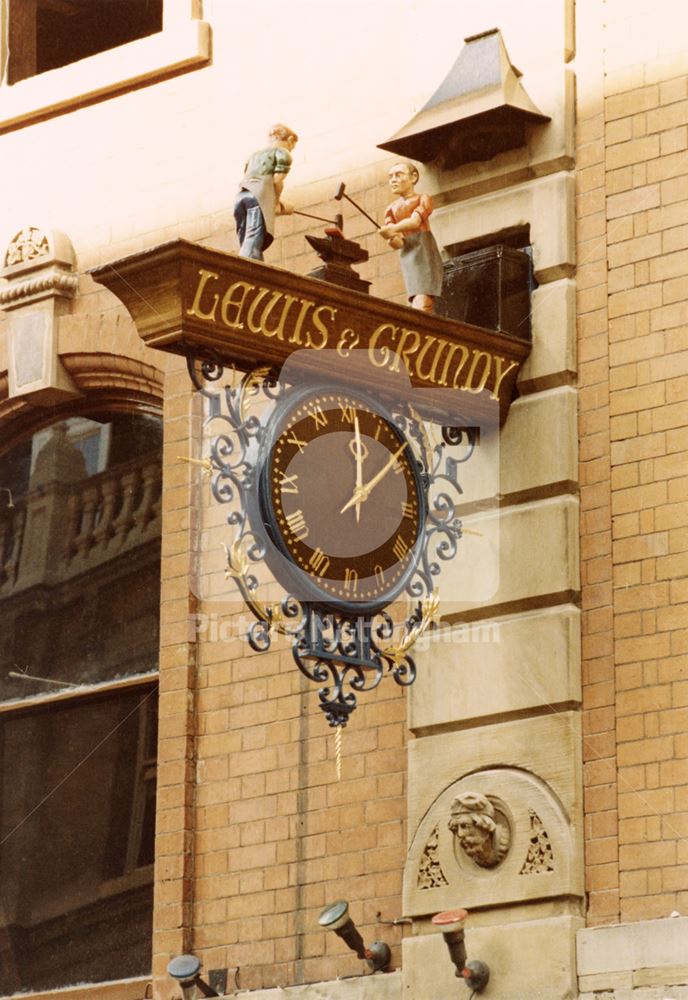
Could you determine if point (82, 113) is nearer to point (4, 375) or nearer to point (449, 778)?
point (4, 375)

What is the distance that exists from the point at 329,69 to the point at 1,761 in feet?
14.1

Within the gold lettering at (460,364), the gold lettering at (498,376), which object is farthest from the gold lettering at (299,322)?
the gold lettering at (498,376)

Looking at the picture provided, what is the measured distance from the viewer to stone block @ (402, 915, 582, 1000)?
39.0 ft

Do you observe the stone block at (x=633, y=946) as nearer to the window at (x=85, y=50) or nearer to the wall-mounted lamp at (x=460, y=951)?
the wall-mounted lamp at (x=460, y=951)

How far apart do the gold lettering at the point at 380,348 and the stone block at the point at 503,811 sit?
71.5 inches

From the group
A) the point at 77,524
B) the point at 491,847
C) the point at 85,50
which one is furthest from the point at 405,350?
the point at 85,50

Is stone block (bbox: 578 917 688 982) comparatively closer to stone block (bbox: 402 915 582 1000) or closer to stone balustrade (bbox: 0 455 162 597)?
stone block (bbox: 402 915 582 1000)

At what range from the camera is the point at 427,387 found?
12.5m

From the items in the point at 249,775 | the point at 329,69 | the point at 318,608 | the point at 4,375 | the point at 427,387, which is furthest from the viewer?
the point at 4,375

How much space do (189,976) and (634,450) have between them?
332 centimetres

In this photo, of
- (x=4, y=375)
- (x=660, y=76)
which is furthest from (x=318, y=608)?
(x=4, y=375)

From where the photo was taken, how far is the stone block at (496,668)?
1239 centimetres

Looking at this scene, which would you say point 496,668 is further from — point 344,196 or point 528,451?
point 344,196

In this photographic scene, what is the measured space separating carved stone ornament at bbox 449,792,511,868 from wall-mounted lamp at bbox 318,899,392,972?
64cm
